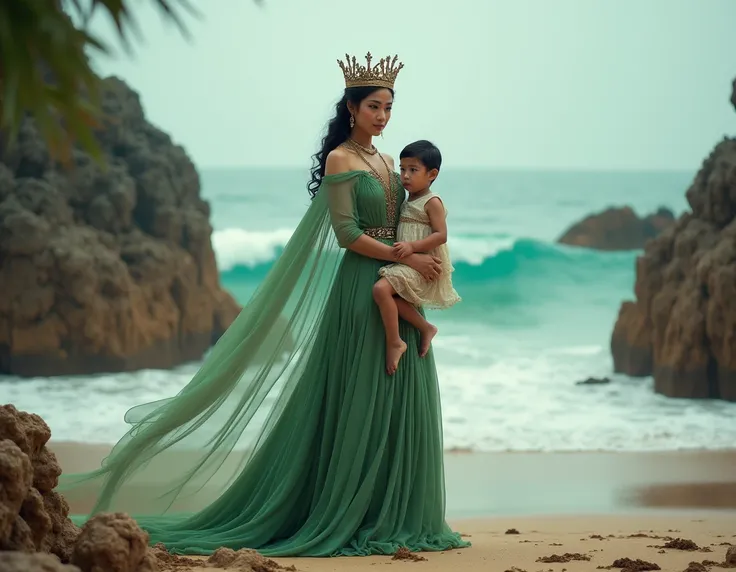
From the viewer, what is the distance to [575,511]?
6.52m

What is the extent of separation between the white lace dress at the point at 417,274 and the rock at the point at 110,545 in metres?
1.86

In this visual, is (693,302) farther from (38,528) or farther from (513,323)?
(513,323)

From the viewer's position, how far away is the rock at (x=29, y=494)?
11.0 feet

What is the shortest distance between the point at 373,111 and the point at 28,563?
9.45ft

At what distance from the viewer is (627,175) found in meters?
31.1

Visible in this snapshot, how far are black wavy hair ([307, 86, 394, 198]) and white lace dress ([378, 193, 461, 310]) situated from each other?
1.49 feet

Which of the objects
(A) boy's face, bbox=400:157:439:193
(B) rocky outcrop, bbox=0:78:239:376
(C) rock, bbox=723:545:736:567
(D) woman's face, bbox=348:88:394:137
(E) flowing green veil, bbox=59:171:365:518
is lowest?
(C) rock, bbox=723:545:736:567

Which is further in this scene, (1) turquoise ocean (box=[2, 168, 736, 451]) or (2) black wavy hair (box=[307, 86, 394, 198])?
(1) turquoise ocean (box=[2, 168, 736, 451])

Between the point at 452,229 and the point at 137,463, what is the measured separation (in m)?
21.7

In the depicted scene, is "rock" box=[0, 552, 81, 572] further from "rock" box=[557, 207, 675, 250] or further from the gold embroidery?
"rock" box=[557, 207, 675, 250]

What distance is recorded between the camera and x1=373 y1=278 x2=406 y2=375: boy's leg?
492 centimetres

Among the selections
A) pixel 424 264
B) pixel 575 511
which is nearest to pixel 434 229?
pixel 424 264

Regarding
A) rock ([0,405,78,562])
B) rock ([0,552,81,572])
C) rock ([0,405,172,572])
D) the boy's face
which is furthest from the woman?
rock ([0,552,81,572])

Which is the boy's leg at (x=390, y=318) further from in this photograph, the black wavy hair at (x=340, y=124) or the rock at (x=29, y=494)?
the rock at (x=29, y=494)
